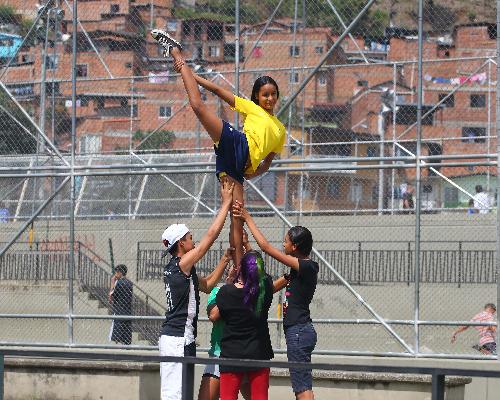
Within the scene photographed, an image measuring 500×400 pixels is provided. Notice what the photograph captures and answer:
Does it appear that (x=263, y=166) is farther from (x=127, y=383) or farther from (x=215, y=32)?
(x=215, y=32)

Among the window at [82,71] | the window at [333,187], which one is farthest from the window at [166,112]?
the window at [333,187]

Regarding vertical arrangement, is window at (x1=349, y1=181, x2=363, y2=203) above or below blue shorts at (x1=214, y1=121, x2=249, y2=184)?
above

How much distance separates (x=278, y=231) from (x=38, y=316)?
2.97m

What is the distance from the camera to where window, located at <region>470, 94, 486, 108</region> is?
20.3 metres

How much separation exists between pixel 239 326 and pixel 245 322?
0.16 ft

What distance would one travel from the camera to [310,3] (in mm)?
17188

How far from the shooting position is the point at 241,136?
8.60 m

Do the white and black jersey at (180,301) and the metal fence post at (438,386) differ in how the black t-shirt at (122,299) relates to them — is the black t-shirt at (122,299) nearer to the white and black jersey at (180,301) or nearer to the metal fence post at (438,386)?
the white and black jersey at (180,301)

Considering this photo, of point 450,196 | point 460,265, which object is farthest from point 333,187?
point 450,196

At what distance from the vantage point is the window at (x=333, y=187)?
53.9 feet

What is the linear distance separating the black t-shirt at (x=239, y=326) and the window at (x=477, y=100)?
12304 millimetres

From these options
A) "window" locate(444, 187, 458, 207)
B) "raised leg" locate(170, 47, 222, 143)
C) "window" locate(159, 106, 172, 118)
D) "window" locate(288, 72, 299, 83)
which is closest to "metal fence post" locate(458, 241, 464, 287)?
"window" locate(444, 187, 458, 207)

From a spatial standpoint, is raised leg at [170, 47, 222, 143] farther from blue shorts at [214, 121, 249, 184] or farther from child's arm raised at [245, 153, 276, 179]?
child's arm raised at [245, 153, 276, 179]

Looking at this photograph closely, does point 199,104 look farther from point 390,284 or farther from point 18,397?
point 390,284
